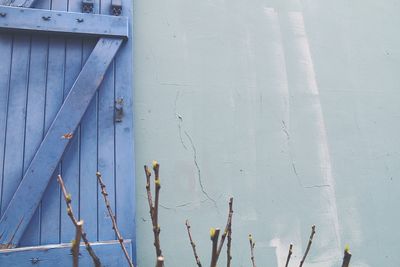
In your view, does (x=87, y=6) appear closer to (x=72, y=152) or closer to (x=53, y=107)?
(x=53, y=107)

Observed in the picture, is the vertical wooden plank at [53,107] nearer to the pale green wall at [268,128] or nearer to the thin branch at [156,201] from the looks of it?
the pale green wall at [268,128]

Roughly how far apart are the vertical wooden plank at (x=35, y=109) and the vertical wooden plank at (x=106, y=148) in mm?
284

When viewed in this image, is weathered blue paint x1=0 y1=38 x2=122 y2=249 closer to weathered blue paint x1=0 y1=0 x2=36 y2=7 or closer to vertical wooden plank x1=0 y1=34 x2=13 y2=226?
vertical wooden plank x1=0 y1=34 x2=13 y2=226

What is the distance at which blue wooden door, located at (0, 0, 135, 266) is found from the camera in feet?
5.62

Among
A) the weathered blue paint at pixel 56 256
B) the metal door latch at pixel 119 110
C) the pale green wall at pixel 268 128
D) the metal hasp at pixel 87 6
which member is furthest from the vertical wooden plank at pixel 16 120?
the pale green wall at pixel 268 128

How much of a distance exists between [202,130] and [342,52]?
1.18 metres

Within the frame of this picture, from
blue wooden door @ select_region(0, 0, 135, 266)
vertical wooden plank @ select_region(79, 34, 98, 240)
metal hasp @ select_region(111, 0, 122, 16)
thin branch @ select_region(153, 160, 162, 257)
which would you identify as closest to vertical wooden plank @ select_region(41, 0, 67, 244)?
blue wooden door @ select_region(0, 0, 135, 266)

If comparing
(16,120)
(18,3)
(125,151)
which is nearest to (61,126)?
(16,120)

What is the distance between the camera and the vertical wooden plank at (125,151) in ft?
5.95

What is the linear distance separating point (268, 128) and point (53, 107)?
1248 mm

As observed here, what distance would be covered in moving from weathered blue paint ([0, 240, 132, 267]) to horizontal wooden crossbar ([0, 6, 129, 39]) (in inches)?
42.9

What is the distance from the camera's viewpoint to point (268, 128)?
229cm

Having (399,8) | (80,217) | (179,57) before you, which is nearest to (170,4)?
(179,57)

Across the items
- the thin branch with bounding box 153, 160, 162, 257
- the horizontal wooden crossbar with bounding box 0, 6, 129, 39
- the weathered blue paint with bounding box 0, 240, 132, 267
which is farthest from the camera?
the horizontal wooden crossbar with bounding box 0, 6, 129, 39
